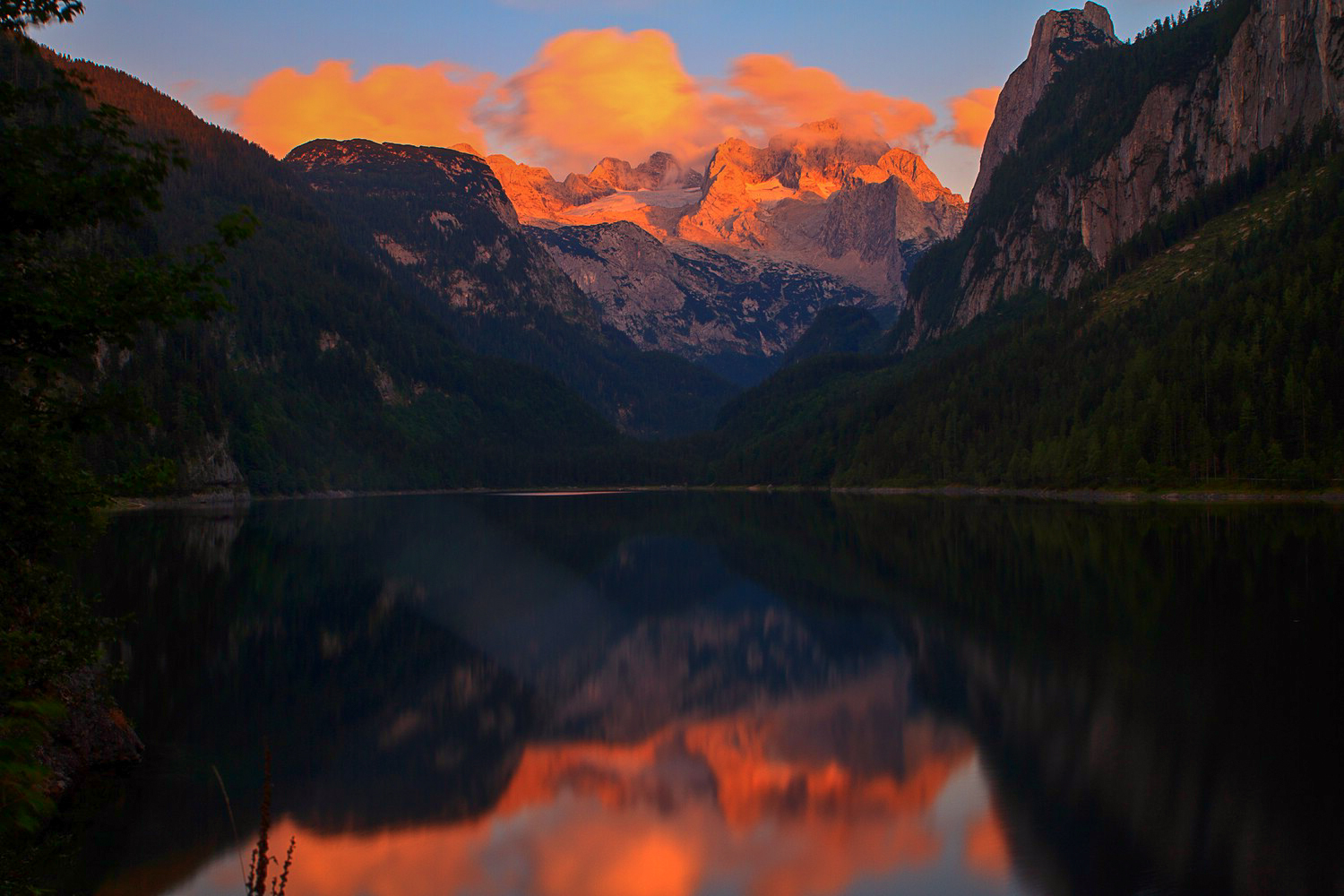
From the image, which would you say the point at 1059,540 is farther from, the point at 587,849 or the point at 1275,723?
the point at 587,849

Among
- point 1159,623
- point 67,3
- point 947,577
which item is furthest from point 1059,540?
point 67,3

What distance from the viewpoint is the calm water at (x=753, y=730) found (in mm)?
22094

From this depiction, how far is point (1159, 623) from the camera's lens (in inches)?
1789

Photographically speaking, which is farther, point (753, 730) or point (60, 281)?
point (753, 730)

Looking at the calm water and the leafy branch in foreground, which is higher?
the leafy branch in foreground

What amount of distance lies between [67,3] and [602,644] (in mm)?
37570

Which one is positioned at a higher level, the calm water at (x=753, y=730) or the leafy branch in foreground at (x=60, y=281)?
the leafy branch in foreground at (x=60, y=281)

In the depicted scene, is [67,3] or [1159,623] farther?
[1159,623]

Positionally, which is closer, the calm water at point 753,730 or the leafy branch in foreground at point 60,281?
the leafy branch in foreground at point 60,281

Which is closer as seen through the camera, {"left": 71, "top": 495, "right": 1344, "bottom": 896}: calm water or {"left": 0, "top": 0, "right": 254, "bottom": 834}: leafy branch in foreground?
{"left": 0, "top": 0, "right": 254, "bottom": 834}: leafy branch in foreground

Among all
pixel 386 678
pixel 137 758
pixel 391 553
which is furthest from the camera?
pixel 391 553

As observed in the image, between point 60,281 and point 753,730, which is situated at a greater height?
point 60,281

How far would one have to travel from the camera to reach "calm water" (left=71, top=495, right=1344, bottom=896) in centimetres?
→ 2209

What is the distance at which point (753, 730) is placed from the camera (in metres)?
34.2
